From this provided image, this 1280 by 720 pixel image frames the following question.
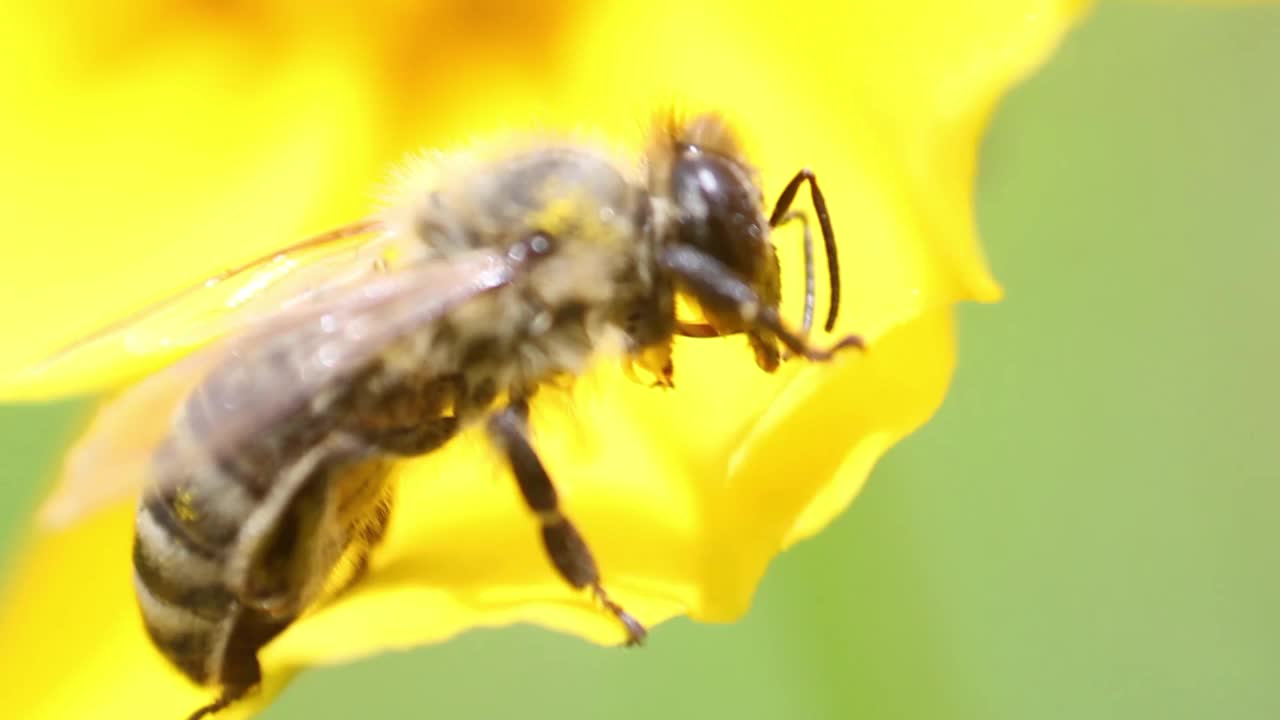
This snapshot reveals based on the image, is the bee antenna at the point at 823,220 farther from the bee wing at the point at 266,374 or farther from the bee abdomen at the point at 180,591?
the bee abdomen at the point at 180,591

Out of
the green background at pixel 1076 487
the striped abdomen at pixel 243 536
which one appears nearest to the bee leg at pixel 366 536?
the striped abdomen at pixel 243 536

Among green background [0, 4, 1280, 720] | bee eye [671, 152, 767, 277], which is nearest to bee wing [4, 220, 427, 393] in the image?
bee eye [671, 152, 767, 277]

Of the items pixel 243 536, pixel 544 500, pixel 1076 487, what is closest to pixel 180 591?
pixel 243 536

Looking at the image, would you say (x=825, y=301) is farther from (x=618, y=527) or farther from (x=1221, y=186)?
(x=1221, y=186)

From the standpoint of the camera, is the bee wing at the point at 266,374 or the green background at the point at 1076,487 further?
the green background at the point at 1076,487

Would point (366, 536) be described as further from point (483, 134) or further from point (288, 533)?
point (483, 134)

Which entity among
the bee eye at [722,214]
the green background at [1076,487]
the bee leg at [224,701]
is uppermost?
the bee eye at [722,214]

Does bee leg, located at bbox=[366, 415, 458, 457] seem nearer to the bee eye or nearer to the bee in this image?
the bee
